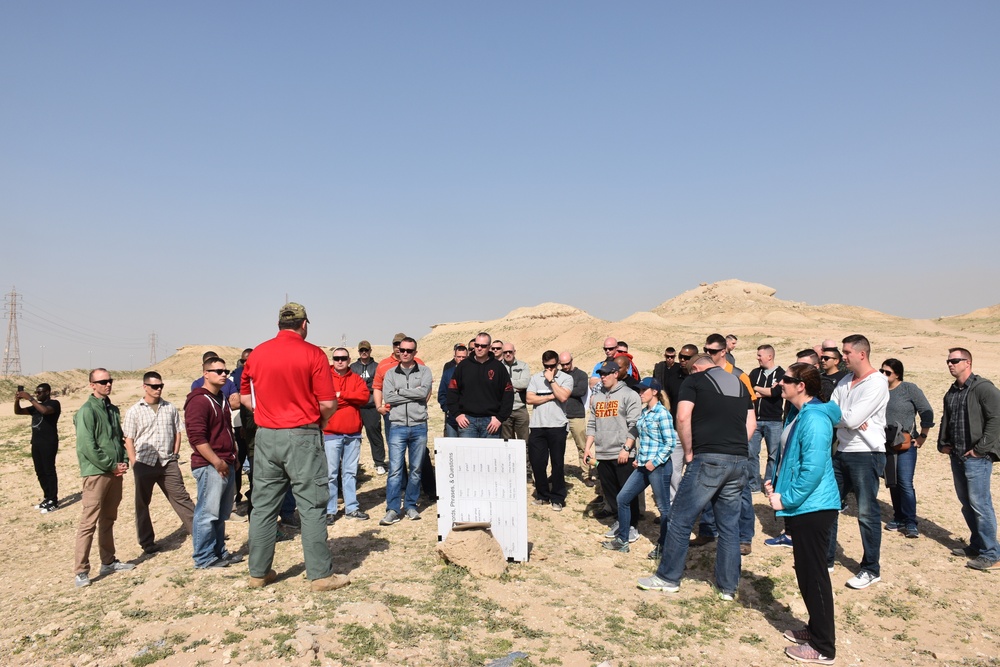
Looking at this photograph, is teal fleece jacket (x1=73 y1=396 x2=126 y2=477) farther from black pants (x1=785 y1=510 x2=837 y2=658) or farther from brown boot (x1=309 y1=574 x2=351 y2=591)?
black pants (x1=785 y1=510 x2=837 y2=658)

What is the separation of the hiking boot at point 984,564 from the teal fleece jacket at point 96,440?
8.73 metres

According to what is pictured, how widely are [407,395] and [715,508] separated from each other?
3.67m

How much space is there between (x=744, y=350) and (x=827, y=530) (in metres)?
29.4

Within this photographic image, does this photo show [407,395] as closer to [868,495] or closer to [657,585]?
[657,585]

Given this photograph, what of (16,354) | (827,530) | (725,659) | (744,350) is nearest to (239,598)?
(725,659)

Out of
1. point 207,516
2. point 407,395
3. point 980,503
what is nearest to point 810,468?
point 980,503

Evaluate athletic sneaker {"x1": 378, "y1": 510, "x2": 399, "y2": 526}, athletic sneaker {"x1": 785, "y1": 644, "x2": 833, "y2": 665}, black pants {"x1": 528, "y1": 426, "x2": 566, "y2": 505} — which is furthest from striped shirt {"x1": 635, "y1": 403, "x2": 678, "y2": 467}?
athletic sneaker {"x1": 378, "y1": 510, "x2": 399, "y2": 526}

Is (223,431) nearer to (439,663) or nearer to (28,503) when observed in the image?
(439,663)

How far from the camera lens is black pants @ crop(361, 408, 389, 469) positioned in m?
9.87

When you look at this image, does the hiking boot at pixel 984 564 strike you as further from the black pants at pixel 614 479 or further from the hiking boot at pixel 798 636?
the black pants at pixel 614 479

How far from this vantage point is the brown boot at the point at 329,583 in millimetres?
4883

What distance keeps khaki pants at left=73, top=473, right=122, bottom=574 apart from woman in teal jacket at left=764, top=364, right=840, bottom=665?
242 inches

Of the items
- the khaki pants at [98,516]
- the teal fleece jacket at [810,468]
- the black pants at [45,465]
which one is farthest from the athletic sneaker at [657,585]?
the black pants at [45,465]

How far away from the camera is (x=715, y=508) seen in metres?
5.11
